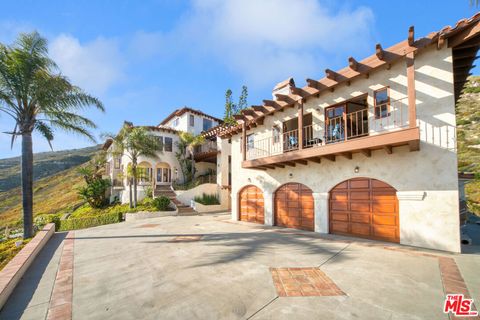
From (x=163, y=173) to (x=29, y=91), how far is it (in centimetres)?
1883

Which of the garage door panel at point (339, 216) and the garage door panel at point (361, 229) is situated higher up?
the garage door panel at point (339, 216)

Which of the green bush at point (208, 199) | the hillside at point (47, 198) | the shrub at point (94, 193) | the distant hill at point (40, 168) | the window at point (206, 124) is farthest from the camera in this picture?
the distant hill at point (40, 168)

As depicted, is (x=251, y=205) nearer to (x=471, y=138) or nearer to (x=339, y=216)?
(x=339, y=216)

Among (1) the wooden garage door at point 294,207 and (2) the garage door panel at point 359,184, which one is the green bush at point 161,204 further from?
(2) the garage door panel at point 359,184

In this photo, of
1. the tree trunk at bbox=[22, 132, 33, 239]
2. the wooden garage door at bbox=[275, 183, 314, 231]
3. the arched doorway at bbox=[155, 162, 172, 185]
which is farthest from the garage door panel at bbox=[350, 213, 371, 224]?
the arched doorway at bbox=[155, 162, 172, 185]

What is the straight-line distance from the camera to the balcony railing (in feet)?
29.5

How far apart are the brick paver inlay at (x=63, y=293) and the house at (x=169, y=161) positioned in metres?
18.5

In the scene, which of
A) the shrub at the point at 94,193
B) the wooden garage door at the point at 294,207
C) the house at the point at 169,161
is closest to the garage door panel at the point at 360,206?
the wooden garage door at the point at 294,207

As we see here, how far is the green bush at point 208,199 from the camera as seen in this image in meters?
23.0

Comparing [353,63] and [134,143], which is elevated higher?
[353,63]

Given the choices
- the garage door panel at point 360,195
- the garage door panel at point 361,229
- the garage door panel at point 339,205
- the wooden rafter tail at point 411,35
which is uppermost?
the wooden rafter tail at point 411,35

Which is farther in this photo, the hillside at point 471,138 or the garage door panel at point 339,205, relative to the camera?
the hillside at point 471,138

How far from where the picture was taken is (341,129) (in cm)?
1102

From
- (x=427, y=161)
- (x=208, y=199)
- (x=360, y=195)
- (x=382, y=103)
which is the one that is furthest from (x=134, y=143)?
(x=427, y=161)
